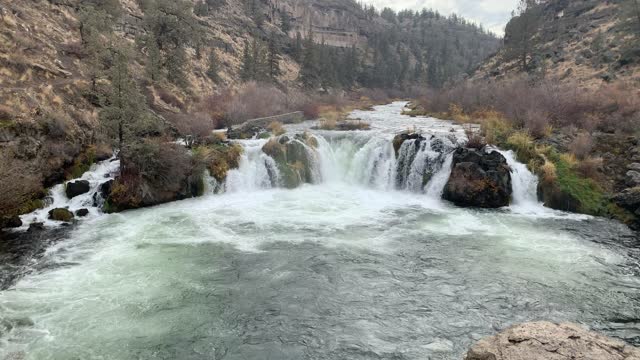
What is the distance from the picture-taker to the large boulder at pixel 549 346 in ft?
20.6

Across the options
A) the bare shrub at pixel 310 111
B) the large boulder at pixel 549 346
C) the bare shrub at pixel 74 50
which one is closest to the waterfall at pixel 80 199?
the bare shrub at pixel 74 50

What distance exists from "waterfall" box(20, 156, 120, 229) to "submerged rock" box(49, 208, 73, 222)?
0.74 ft

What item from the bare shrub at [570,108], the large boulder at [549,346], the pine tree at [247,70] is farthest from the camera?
the pine tree at [247,70]

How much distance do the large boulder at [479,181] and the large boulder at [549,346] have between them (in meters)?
14.4

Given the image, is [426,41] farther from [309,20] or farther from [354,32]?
[309,20]

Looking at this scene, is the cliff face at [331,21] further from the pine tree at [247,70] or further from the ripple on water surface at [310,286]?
the ripple on water surface at [310,286]

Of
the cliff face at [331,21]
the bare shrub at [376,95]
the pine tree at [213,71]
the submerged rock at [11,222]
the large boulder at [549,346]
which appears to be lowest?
the submerged rock at [11,222]

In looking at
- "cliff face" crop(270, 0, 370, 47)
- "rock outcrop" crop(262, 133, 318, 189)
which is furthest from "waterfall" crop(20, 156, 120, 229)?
"cliff face" crop(270, 0, 370, 47)

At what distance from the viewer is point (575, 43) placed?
54500 mm

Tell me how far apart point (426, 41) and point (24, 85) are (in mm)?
136628

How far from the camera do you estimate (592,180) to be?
21109mm

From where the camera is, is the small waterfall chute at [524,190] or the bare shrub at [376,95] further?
the bare shrub at [376,95]

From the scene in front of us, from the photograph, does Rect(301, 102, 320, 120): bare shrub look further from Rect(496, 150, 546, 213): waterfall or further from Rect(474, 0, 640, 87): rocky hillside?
Rect(474, 0, 640, 87): rocky hillside

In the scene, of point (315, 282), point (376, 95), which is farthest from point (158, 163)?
point (376, 95)
